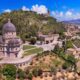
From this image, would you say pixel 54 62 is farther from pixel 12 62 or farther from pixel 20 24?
pixel 20 24

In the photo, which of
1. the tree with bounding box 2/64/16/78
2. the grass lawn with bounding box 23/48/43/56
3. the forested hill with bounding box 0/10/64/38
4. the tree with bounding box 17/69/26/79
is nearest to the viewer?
the tree with bounding box 2/64/16/78

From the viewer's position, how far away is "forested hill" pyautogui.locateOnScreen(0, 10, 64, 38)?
62.4m

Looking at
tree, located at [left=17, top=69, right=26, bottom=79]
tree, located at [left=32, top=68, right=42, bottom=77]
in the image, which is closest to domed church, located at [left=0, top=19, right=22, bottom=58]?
tree, located at [left=32, top=68, right=42, bottom=77]

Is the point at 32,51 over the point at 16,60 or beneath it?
over

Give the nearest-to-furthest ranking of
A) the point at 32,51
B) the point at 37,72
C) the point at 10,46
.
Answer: the point at 37,72
the point at 10,46
the point at 32,51

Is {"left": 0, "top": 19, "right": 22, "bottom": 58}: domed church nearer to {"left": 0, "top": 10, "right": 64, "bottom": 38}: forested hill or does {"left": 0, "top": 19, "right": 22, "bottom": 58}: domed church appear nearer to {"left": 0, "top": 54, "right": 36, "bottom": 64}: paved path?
{"left": 0, "top": 54, "right": 36, "bottom": 64}: paved path

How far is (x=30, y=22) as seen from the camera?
69.2 meters

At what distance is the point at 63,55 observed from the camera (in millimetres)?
43312

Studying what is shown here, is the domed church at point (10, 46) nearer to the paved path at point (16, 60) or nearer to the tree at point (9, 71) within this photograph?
the paved path at point (16, 60)

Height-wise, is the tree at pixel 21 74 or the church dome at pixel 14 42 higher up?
the church dome at pixel 14 42

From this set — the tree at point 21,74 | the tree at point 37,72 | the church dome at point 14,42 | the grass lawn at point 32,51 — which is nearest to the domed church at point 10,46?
the church dome at point 14,42

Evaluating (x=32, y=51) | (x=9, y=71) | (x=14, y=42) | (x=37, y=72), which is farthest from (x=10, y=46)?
(x=32, y=51)

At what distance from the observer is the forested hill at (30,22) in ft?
205

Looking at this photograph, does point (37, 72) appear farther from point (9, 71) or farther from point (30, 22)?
point (30, 22)
